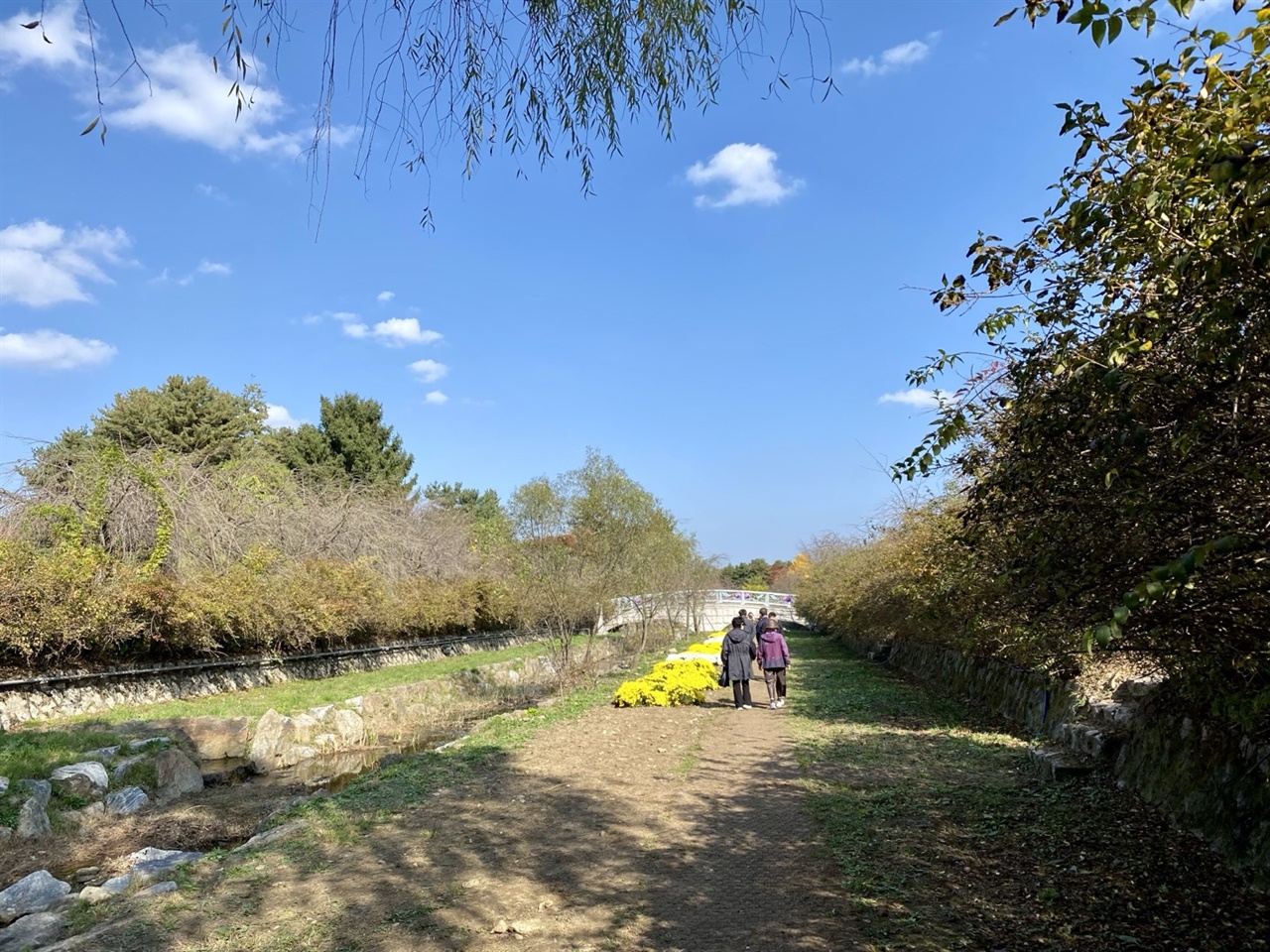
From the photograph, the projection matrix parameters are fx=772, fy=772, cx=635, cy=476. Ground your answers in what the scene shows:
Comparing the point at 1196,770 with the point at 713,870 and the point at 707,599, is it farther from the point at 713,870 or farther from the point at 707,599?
the point at 707,599

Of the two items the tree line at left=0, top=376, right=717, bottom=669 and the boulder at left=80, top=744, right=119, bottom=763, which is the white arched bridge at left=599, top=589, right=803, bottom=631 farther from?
the boulder at left=80, top=744, right=119, bottom=763

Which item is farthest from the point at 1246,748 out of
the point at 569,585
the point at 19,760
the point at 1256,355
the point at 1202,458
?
the point at 569,585

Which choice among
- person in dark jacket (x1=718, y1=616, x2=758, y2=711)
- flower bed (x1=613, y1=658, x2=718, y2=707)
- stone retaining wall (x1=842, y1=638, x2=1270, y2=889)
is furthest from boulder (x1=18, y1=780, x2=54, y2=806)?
stone retaining wall (x1=842, y1=638, x2=1270, y2=889)

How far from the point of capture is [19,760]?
9.40 meters

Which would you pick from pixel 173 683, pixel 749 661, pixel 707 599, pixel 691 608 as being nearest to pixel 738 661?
pixel 749 661

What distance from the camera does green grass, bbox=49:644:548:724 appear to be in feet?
44.7

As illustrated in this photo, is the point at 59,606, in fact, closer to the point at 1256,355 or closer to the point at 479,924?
the point at 479,924

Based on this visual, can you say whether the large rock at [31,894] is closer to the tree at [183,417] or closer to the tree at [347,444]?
the tree at [183,417]

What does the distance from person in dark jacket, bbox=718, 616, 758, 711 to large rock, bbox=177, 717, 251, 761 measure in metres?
8.46

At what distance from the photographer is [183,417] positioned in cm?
3344

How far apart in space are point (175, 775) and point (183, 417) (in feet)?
89.3

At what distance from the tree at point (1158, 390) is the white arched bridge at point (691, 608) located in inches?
683

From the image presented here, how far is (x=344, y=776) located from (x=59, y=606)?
557 centimetres

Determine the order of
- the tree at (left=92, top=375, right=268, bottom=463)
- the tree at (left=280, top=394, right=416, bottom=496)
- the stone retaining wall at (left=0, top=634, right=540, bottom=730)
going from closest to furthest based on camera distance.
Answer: the stone retaining wall at (left=0, top=634, right=540, bottom=730), the tree at (left=92, top=375, right=268, bottom=463), the tree at (left=280, top=394, right=416, bottom=496)
